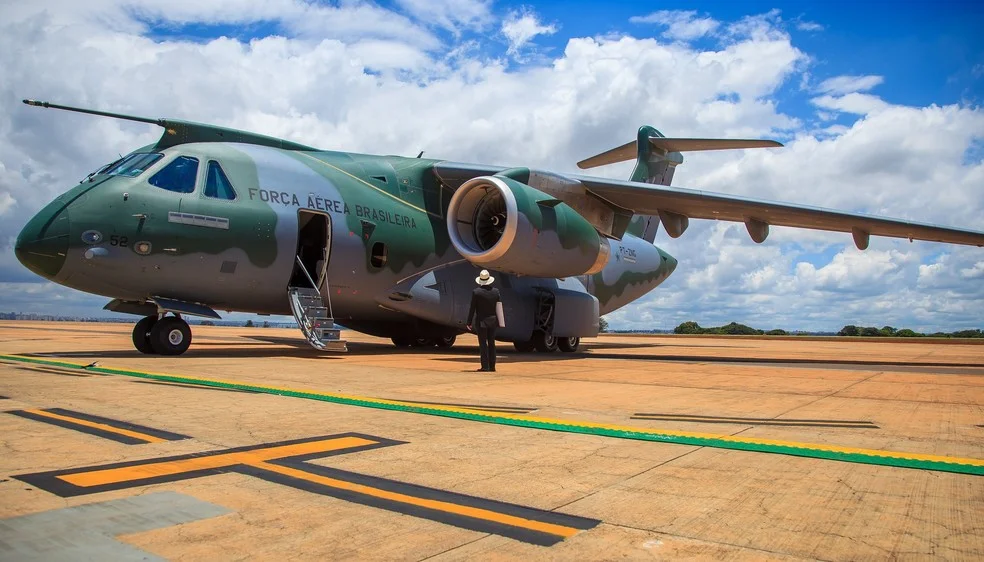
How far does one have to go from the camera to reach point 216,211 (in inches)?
432

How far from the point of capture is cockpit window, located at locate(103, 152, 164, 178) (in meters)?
10.6

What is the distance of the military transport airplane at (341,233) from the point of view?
1030 cm

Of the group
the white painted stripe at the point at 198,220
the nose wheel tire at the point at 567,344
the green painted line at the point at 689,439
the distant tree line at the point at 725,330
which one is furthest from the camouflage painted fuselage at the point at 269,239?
the distant tree line at the point at 725,330

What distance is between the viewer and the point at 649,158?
19.0m

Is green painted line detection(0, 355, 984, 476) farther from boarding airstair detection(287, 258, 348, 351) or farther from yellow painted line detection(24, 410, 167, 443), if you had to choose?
boarding airstair detection(287, 258, 348, 351)

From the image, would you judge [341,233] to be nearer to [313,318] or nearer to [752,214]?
[313,318]

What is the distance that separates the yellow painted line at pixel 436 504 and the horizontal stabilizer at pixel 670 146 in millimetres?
15128

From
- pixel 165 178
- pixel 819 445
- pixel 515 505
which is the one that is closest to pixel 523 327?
pixel 165 178

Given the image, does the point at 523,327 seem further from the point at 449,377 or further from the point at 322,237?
the point at 449,377

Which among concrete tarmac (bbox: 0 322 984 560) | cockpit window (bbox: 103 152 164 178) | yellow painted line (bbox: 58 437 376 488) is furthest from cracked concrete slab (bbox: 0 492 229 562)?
cockpit window (bbox: 103 152 164 178)

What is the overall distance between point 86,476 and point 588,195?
12106 mm

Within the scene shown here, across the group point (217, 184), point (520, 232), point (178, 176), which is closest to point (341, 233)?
point (217, 184)

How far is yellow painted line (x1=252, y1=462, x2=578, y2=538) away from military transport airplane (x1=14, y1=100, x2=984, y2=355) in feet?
26.9

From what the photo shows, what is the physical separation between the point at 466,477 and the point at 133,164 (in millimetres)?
9592
